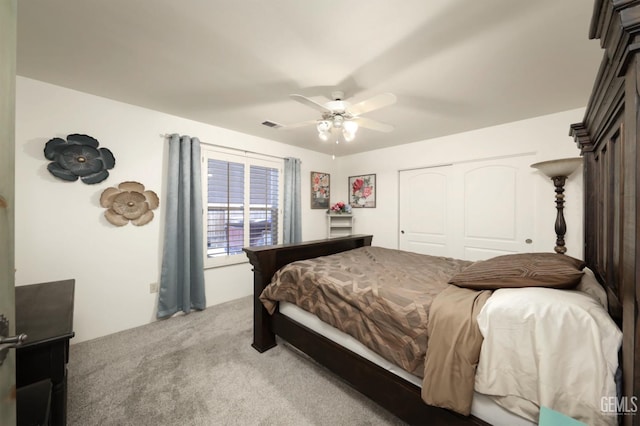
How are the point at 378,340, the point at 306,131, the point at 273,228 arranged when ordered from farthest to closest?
the point at 273,228 < the point at 306,131 < the point at 378,340

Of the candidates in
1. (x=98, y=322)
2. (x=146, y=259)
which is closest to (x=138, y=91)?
(x=146, y=259)

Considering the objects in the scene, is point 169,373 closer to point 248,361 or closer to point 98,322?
point 248,361

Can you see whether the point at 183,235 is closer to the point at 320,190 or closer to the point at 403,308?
the point at 320,190

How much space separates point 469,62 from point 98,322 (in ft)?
13.5

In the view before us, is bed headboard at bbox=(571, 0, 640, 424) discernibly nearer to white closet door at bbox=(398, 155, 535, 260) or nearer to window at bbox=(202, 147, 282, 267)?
white closet door at bbox=(398, 155, 535, 260)

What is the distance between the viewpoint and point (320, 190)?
4.62 meters

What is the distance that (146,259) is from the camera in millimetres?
2721

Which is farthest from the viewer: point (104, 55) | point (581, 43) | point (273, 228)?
point (273, 228)

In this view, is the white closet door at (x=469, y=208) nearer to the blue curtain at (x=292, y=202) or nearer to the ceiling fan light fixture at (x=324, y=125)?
the blue curtain at (x=292, y=202)

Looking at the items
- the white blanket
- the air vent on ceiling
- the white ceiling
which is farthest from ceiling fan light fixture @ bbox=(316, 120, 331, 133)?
the white blanket

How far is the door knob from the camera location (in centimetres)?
63

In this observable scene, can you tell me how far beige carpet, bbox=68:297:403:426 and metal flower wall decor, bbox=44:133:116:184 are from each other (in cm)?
164

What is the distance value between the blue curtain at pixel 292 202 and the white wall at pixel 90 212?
1.36m

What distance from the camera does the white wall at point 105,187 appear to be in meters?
2.12
